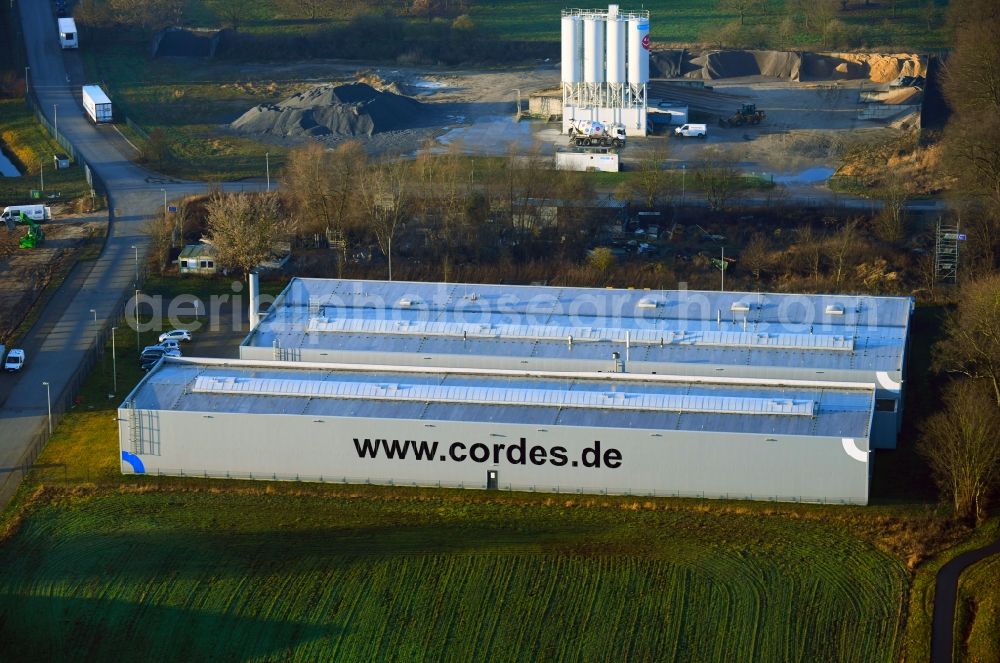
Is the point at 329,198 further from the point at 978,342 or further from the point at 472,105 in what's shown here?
the point at 978,342

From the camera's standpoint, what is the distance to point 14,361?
3947 centimetres

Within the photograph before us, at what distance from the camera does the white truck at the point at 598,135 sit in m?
60.1

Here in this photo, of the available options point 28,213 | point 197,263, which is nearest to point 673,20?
point 28,213

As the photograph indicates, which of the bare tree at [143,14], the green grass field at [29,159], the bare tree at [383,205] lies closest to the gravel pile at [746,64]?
the bare tree at [383,205]

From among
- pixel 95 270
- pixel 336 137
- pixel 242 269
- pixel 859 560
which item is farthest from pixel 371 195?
pixel 859 560

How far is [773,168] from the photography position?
2248 inches

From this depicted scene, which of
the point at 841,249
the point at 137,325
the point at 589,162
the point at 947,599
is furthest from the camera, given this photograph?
the point at 589,162

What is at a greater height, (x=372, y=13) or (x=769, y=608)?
(x=372, y=13)

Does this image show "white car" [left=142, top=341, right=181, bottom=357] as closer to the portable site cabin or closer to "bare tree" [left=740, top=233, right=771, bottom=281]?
the portable site cabin

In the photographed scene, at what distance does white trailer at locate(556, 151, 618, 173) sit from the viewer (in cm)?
5644

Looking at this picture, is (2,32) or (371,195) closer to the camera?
(371,195)

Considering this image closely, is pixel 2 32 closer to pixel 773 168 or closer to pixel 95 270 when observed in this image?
pixel 95 270

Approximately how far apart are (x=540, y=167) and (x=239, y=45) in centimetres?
3041

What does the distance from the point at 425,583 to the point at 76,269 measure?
2324 cm
